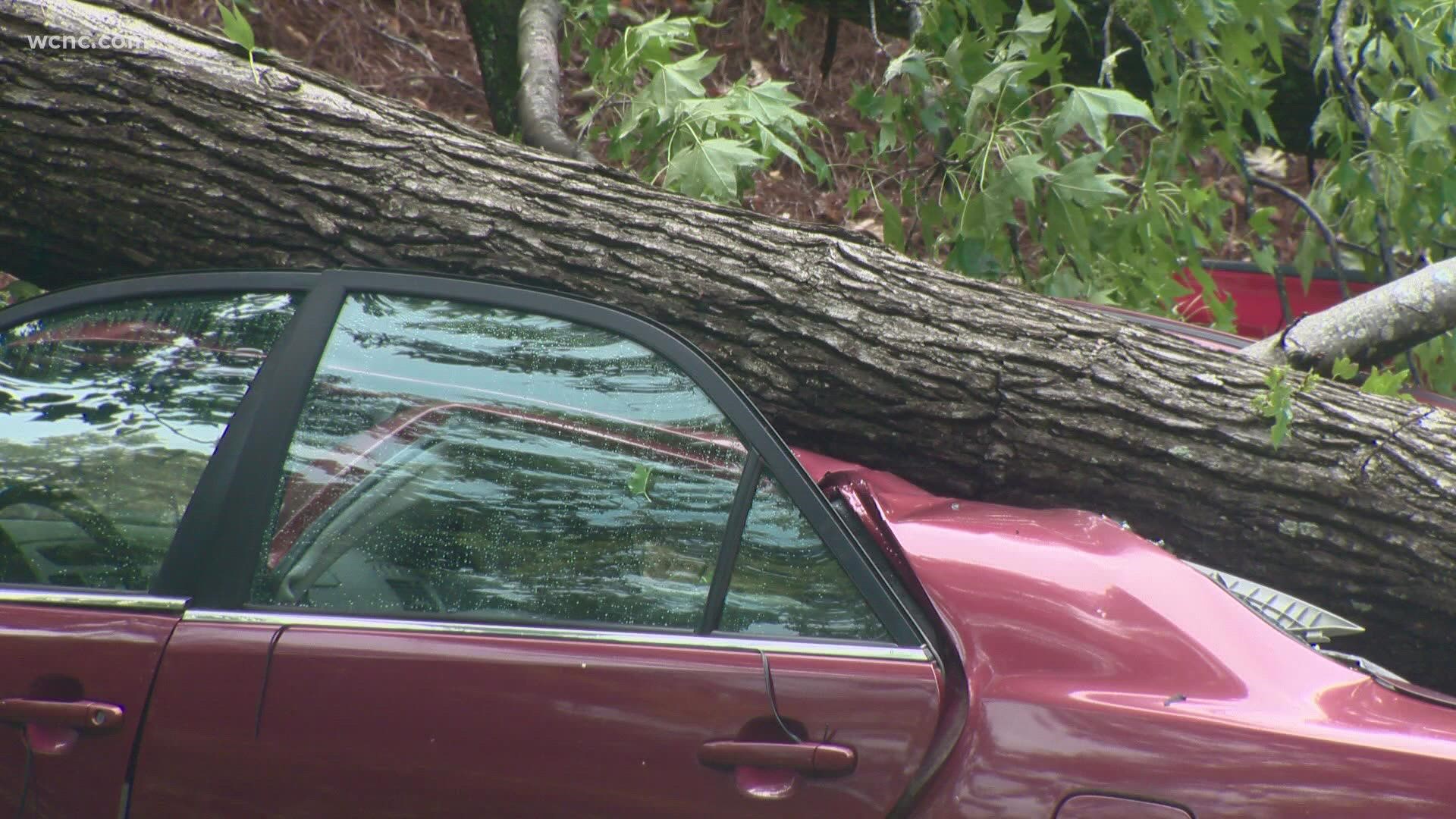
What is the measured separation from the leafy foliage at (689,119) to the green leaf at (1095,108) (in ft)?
2.40

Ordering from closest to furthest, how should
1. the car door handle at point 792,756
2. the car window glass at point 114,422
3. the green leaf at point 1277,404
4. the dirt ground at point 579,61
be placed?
1. the car door handle at point 792,756
2. the car window glass at point 114,422
3. the green leaf at point 1277,404
4. the dirt ground at point 579,61

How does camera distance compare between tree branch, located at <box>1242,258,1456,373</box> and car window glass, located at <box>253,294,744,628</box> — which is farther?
tree branch, located at <box>1242,258,1456,373</box>

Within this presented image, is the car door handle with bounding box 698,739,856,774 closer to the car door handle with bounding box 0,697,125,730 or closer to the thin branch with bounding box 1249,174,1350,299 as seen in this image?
the car door handle with bounding box 0,697,125,730

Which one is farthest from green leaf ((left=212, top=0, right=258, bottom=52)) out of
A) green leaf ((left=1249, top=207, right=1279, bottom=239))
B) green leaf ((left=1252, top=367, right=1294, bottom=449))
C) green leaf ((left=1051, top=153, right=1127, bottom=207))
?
green leaf ((left=1249, top=207, right=1279, bottom=239))

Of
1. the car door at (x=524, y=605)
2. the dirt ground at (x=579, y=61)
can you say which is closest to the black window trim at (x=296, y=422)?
the car door at (x=524, y=605)

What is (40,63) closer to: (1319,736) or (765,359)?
(765,359)

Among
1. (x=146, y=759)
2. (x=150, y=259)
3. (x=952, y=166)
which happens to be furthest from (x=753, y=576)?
(x=952, y=166)

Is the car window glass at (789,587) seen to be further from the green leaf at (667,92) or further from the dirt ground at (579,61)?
the dirt ground at (579,61)

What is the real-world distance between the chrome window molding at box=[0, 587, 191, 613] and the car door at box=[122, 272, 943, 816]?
6 cm

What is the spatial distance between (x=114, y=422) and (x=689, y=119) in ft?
6.22

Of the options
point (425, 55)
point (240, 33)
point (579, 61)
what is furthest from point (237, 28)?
point (579, 61)

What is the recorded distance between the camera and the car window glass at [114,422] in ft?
5.77

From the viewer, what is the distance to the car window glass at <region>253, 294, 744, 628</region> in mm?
1648

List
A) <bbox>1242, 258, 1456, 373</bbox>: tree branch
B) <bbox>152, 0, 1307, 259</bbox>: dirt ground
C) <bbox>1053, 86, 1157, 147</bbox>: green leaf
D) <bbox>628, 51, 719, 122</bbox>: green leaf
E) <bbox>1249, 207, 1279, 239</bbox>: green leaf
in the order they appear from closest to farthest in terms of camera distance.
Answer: <bbox>1242, 258, 1456, 373</bbox>: tree branch
<bbox>1053, 86, 1157, 147</bbox>: green leaf
<bbox>628, 51, 719, 122</bbox>: green leaf
<bbox>1249, 207, 1279, 239</bbox>: green leaf
<bbox>152, 0, 1307, 259</bbox>: dirt ground
